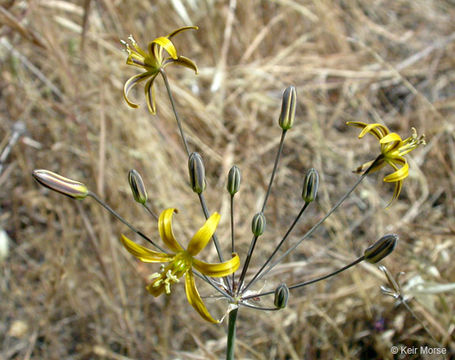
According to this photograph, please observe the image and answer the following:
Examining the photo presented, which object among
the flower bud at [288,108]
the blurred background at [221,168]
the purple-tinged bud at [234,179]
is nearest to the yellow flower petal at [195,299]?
the purple-tinged bud at [234,179]

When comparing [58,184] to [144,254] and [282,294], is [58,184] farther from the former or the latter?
[282,294]

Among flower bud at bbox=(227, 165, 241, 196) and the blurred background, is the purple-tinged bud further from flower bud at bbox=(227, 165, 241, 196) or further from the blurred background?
the blurred background

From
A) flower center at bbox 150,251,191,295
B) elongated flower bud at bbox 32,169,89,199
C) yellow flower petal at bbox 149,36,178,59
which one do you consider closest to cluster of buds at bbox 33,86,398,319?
elongated flower bud at bbox 32,169,89,199

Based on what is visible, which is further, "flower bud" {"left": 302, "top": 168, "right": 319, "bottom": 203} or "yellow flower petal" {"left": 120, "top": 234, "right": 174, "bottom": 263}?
"flower bud" {"left": 302, "top": 168, "right": 319, "bottom": 203}

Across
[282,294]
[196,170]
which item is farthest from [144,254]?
[282,294]

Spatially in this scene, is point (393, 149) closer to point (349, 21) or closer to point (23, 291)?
point (23, 291)

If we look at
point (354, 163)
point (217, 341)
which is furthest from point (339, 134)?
point (217, 341)
